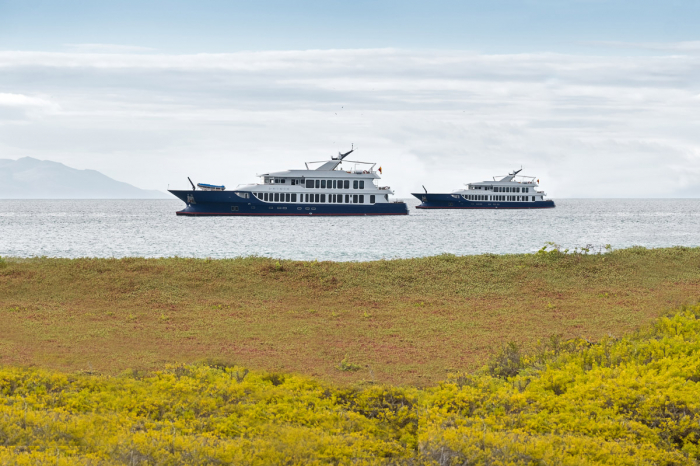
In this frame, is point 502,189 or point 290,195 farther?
point 502,189

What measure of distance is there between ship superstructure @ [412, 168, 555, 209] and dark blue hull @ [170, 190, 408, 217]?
31.3m

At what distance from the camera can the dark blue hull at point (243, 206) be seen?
223 feet

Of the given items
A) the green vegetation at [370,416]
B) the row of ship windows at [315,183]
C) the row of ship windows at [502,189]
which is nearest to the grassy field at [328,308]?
the green vegetation at [370,416]

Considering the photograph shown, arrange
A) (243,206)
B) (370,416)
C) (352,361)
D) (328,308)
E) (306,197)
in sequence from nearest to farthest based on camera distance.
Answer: (370,416) < (352,361) < (328,308) < (243,206) < (306,197)

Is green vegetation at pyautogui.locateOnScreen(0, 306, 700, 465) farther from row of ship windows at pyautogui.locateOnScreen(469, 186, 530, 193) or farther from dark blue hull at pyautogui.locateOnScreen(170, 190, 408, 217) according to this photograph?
row of ship windows at pyautogui.locateOnScreen(469, 186, 530, 193)

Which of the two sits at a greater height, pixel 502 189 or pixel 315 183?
pixel 502 189

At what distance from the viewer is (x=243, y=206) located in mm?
68062

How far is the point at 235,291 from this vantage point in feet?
54.2

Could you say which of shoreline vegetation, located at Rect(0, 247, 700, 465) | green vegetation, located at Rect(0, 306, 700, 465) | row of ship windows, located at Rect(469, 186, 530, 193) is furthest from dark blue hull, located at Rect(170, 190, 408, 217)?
green vegetation, located at Rect(0, 306, 700, 465)

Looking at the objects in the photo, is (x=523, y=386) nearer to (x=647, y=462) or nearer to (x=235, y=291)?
(x=647, y=462)

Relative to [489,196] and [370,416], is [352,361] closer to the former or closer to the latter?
[370,416]

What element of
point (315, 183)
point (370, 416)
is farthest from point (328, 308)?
point (315, 183)

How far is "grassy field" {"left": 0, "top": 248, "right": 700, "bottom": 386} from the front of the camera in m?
10.8

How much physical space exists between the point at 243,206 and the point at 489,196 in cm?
4498
